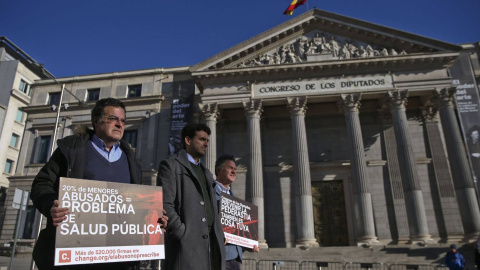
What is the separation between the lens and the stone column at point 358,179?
1998 cm

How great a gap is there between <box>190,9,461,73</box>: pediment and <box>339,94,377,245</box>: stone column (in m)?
3.35

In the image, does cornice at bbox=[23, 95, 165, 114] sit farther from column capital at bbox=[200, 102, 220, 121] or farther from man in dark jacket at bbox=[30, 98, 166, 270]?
man in dark jacket at bbox=[30, 98, 166, 270]

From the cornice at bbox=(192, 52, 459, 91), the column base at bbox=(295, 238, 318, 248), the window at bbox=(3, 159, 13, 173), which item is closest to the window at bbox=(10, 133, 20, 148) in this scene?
the window at bbox=(3, 159, 13, 173)

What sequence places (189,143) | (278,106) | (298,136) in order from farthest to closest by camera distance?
(278,106), (298,136), (189,143)

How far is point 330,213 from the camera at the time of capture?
24.5 meters

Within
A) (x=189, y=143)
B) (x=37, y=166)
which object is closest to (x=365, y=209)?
(x=189, y=143)

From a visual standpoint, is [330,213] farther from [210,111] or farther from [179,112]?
[179,112]

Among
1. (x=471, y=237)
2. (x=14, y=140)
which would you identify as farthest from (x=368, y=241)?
(x=14, y=140)

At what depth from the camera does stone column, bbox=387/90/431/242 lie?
64.2 ft

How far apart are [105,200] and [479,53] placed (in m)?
33.1

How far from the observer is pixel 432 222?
2283 centimetres

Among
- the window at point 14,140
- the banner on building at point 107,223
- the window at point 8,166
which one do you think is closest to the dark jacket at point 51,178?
the banner on building at point 107,223

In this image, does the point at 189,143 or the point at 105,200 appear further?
the point at 189,143

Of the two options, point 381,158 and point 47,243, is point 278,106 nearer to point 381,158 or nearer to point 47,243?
point 381,158
